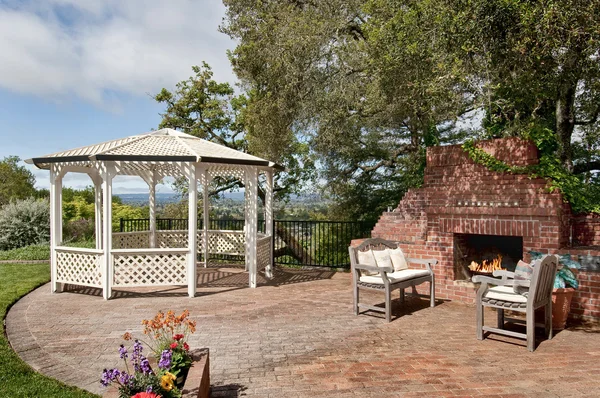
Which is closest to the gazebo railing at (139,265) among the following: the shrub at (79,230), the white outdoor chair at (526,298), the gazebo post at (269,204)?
the gazebo post at (269,204)

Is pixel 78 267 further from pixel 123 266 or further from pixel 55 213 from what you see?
pixel 55 213

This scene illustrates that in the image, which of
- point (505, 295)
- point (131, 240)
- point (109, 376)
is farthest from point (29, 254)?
point (505, 295)

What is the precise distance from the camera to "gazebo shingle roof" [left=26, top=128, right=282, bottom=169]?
24.7 ft

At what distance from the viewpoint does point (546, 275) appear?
5133 mm

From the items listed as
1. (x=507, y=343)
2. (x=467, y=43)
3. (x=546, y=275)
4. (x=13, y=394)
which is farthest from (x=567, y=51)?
(x=13, y=394)

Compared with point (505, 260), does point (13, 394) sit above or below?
below

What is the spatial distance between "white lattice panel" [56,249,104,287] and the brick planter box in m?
5.18

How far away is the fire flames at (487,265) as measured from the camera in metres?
7.30

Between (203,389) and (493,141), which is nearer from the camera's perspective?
(203,389)

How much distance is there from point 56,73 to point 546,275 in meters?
26.8

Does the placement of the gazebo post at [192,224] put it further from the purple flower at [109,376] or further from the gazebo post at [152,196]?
the purple flower at [109,376]

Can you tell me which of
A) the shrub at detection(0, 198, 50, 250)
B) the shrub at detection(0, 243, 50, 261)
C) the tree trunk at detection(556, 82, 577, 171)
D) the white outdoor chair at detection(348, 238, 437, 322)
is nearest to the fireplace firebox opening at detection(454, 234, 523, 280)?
the white outdoor chair at detection(348, 238, 437, 322)

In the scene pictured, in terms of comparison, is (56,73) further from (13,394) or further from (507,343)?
(507,343)

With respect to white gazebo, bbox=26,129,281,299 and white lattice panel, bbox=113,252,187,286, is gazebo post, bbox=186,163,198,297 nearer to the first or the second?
white gazebo, bbox=26,129,281,299
